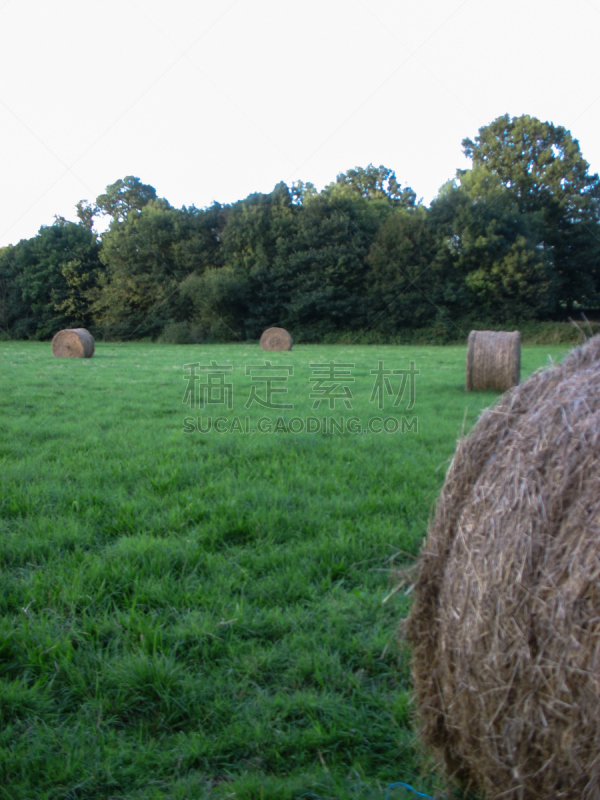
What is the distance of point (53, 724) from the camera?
2.06 m

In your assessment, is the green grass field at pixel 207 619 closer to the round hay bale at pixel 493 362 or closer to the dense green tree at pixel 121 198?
the round hay bale at pixel 493 362

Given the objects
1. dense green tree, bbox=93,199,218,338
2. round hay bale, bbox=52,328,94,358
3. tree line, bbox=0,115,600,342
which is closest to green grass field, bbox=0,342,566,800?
round hay bale, bbox=52,328,94,358

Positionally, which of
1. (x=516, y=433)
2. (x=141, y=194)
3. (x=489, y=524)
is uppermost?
(x=141, y=194)

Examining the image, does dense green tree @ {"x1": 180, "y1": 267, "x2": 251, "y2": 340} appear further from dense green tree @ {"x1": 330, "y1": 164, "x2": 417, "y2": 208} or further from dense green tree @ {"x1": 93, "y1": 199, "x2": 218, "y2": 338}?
dense green tree @ {"x1": 330, "y1": 164, "x2": 417, "y2": 208}

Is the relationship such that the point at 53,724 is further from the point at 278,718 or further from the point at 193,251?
the point at 193,251

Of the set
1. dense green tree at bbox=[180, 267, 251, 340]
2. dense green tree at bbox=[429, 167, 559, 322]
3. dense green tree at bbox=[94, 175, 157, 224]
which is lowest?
dense green tree at bbox=[180, 267, 251, 340]

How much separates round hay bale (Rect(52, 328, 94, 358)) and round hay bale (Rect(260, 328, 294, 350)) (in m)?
7.26

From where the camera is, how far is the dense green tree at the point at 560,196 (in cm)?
3728

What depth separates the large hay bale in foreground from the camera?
4.85ft

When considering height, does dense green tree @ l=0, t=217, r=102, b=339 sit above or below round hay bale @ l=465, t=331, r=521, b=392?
above

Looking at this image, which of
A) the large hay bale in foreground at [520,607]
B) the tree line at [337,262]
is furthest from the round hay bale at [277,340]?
the large hay bale in foreground at [520,607]

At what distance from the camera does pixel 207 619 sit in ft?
8.49

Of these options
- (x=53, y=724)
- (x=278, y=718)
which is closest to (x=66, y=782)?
(x=53, y=724)

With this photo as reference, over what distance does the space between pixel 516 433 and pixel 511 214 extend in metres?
37.2
